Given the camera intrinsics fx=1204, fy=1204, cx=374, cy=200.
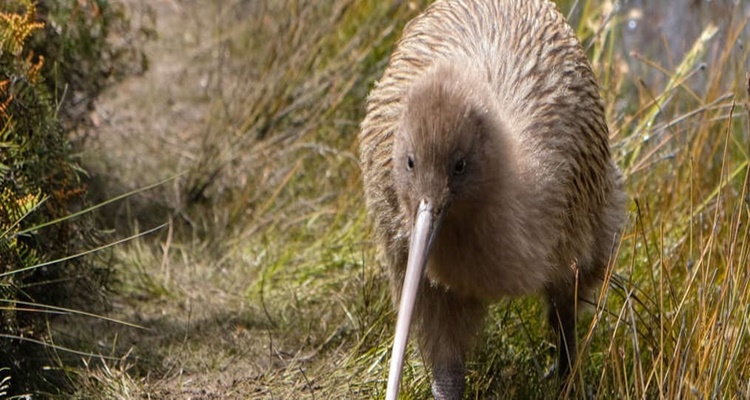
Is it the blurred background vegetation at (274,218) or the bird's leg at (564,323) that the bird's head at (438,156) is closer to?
the blurred background vegetation at (274,218)

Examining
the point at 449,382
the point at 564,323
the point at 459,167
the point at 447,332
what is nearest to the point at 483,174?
the point at 459,167

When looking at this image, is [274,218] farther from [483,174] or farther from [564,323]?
[483,174]

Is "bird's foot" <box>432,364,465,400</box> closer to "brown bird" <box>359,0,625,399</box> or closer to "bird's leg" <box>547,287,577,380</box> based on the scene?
"brown bird" <box>359,0,625,399</box>

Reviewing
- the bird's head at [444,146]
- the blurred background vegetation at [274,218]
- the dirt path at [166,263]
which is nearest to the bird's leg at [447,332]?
the blurred background vegetation at [274,218]

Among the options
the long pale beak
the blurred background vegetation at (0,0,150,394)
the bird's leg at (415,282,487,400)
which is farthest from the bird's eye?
the blurred background vegetation at (0,0,150,394)

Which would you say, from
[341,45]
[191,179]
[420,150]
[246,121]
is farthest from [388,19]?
[420,150]

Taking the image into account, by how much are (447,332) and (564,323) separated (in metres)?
0.53

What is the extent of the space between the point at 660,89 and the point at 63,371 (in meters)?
3.76

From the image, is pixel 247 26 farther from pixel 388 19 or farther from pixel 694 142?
pixel 694 142

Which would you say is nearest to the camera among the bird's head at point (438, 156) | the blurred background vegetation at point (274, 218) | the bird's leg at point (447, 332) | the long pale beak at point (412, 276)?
the long pale beak at point (412, 276)

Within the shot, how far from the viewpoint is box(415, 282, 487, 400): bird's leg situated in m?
3.73

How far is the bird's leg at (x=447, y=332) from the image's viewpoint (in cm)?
373

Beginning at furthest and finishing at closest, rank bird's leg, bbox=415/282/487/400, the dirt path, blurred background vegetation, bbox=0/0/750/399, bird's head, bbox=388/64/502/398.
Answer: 1. the dirt path
2. blurred background vegetation, bbox=0/0/750/399
3. bird's leg, bbox=415/282/487/400
4. bird's head, bbox=388/64/502/398

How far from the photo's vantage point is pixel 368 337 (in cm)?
439
